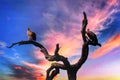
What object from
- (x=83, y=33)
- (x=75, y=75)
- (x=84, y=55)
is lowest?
(x=75, y=75)

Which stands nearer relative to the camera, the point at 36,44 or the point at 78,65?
the point at 78,65

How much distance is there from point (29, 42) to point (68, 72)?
9.15 feet

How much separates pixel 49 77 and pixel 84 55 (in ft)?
7.72

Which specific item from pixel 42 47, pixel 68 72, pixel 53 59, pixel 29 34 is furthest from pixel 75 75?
pixel 29 34

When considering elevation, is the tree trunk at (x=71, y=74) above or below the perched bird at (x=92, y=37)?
below

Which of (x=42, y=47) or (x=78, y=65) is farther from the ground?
(x=42, y=47)

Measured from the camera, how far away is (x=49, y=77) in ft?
49.1

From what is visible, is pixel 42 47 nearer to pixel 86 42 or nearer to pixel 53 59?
pixel 53 59

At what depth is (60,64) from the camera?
14516mm

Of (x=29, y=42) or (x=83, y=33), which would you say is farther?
(x=29, y=42)

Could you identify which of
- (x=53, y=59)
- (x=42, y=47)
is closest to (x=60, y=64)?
(x=53, y=59)

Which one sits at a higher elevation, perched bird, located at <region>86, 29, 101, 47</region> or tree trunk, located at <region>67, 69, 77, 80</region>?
perched bird, located at <region>86, 29, 101, 47</region>

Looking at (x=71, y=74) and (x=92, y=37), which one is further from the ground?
(x=92, y=37)

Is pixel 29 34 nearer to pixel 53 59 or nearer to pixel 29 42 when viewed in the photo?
pixel 29 42
